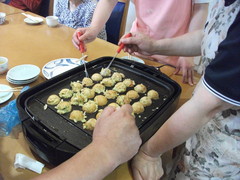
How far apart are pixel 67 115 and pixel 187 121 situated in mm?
475

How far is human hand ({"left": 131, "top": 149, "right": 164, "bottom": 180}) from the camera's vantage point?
80 cm

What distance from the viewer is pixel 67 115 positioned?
2.93 feet

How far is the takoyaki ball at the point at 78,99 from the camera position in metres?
0.97

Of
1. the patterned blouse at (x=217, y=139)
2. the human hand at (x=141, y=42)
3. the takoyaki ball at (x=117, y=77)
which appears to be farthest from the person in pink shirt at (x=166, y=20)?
the patterned blouse at (x=217, y=139)

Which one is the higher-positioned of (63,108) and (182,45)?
(182,45)

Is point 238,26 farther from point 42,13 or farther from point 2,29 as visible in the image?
point 42,13

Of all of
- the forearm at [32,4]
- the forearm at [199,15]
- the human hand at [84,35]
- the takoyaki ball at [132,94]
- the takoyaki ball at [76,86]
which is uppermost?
the forearm at [199,15]

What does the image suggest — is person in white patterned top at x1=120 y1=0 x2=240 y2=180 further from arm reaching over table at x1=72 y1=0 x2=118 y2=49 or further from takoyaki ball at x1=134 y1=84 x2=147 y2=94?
arm reaching over table at x1=72 y1=0 x2=118 y2=49

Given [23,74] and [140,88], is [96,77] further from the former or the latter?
[23,74]

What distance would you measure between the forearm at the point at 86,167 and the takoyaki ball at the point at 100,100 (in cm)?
41

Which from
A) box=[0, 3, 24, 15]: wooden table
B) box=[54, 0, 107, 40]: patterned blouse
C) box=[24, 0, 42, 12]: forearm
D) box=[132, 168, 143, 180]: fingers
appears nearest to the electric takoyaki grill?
box=[132, 168, 143, 180]: fingers

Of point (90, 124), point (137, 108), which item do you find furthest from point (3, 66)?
point (137, 108)

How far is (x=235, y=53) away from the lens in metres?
0.53

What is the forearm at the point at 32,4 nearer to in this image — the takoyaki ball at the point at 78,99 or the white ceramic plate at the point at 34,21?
the white ceramic plate at the point at 34,21
